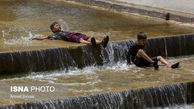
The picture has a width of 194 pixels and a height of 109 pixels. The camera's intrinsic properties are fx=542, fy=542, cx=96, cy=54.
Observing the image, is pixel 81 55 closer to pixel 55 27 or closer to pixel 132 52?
pixel 55 27

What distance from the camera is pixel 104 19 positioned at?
13.9m

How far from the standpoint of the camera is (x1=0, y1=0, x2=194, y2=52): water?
425 inches

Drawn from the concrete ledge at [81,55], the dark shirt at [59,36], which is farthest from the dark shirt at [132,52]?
the dark shirt at [59,36]

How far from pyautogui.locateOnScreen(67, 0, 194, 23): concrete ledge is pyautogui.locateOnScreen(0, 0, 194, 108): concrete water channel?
149mm

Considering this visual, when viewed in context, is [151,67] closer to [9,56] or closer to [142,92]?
[142,92]

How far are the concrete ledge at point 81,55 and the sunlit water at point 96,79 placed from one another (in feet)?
0.44

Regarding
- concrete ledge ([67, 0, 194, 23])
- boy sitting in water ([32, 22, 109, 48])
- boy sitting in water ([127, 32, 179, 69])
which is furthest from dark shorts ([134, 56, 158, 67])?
concrete ledge ([67, 0, 194, 23])

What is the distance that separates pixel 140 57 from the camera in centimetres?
1002

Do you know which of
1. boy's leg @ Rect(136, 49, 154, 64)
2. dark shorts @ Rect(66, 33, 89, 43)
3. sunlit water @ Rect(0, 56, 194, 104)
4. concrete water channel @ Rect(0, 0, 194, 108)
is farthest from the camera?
dark shorts @ Rect(66, 33, 89, 43)

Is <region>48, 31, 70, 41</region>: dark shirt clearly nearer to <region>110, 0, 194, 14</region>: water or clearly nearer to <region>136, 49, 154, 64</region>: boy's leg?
<region>136, 49, 154, 64</region>: boy's leg

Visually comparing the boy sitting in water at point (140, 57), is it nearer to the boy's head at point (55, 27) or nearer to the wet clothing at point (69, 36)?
the wet clothing at point (69, 36)

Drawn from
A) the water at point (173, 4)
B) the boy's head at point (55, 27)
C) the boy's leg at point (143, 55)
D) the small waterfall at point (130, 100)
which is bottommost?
the small waterfall at point (130, 100)

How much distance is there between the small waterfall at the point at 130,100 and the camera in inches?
308

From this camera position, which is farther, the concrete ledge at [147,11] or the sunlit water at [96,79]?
the concrete ledge at [147,11]
